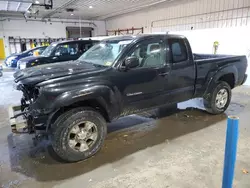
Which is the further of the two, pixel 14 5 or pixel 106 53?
pixel 14 5

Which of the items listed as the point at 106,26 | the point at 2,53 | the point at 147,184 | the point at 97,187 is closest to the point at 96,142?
the point at 97,187

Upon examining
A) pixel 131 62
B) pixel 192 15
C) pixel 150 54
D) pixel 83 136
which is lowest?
pixel 83 136

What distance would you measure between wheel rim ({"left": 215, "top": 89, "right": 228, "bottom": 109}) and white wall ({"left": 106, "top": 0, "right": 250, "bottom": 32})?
24.0 feet

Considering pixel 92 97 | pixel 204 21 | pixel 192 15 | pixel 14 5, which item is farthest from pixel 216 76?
pixel 14 5

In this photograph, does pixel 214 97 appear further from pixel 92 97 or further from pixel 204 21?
pixel 204 21

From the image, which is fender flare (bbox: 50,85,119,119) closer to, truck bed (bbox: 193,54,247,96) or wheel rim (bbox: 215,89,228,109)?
truck bed (bbox: 193,54,247,96)

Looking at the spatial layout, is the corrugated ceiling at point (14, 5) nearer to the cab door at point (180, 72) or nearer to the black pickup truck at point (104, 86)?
the black pickup truck at point (104, 86)

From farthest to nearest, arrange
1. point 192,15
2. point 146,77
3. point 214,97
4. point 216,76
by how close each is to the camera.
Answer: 1. point 192,15
2. point 214,97
3. point 216,76
4. point 146,77

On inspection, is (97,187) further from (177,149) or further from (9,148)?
(9,148)

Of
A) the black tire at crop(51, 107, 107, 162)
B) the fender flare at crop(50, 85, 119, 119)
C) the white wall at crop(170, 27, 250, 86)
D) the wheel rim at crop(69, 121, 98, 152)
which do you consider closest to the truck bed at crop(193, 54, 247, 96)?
the fender flare at crop(50, 85, 119, 119)

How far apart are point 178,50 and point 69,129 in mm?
2356

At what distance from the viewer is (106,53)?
11.5 feet

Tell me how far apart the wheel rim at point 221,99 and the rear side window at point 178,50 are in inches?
51.2

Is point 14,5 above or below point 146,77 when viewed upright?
above
